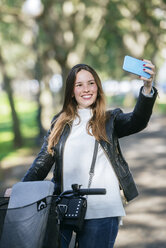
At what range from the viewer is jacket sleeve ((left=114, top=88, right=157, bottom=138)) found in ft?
9.42

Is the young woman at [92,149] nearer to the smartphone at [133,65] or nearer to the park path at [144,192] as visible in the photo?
the smartphone at [133,65]

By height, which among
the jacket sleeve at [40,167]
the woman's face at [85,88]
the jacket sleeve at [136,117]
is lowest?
the jacket sleeve at [40,167]

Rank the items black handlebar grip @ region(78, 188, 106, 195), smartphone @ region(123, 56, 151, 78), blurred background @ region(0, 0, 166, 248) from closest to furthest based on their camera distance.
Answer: black handlebar grip @ region(78, 188, 106, 195) < smartphone @ region(123, 56, 151, 78) < blurred background @ region(0, 0, 166, 248)

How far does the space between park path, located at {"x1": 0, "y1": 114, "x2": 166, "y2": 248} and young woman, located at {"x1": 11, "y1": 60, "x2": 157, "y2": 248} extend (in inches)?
51.9

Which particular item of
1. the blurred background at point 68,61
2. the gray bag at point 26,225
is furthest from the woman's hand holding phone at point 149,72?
the blurred background at point 68,61

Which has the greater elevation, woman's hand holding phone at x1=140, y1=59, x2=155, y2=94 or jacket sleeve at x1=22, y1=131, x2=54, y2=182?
woman's hand holding phone at x1=140, y1=59, x2=155, y2=94

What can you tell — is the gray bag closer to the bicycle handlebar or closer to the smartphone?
the bicycle handlebar

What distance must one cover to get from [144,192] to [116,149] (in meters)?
4.99

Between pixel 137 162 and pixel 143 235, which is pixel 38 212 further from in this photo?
pixel 137 162

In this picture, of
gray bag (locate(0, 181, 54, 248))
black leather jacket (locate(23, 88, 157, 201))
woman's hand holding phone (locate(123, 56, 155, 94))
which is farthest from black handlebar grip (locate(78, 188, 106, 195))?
woman's hand holding phone (locate(123, 56, 155, 94))

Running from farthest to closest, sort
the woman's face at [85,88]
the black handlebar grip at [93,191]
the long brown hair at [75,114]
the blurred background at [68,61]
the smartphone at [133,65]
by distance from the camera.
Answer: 1. the blurred background at [68,61]
2. the woman's face at [85,88]
3. the long brown hair at [75,114]
4. the smartphone at [133,65]
5. the black handlebar grip at [93,191]

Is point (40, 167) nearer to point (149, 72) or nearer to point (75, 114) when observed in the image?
point (75, 114)

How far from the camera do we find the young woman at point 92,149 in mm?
2803

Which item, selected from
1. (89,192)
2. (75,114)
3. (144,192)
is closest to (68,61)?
(144,192)
